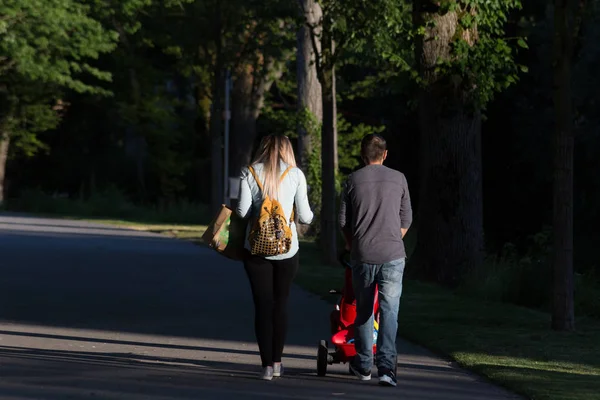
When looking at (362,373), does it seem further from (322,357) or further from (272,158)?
(272,158)

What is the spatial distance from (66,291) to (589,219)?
1457 cm

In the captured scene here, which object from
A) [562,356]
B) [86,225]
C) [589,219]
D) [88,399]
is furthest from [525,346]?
[86,225]

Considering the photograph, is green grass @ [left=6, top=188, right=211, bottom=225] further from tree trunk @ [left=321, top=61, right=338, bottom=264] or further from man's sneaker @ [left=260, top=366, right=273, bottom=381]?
man's sneaker @ [left=260, top=366, right=273, bottom=381]

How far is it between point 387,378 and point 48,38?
1467 inches

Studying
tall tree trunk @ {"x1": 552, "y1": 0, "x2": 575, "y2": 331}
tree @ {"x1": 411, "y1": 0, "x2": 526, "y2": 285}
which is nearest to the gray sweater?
tall tree trunk @ {"x1": 552, "y1": 0, "x2": 575, "y2": 331}

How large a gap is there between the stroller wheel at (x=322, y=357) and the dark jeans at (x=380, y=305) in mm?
347

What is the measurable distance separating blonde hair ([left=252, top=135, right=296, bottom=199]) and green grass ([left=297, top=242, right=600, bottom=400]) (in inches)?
84.1

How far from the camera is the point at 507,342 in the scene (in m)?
12.6

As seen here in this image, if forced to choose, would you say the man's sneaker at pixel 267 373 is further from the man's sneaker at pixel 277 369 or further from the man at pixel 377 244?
the man at pixel 377 244

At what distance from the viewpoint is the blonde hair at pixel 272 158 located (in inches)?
388

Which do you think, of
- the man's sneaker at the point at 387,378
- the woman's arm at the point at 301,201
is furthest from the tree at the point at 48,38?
the man's sneaker at the point at 387,378

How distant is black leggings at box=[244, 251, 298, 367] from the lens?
32.4 ft

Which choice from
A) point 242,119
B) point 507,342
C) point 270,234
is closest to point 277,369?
point 270,234

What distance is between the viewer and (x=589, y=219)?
94.4 ft
